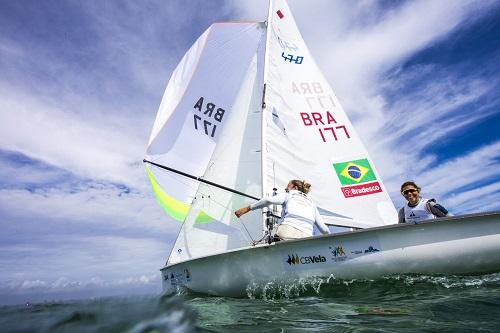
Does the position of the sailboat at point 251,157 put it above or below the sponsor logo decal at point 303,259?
above

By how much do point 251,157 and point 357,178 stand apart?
2.79 meters

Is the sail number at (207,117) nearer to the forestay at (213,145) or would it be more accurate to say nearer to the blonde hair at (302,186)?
the forestay at (213,145)

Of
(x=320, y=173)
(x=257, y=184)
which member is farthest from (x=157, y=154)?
(x=320, y=173)

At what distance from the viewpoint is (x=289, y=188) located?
617cm

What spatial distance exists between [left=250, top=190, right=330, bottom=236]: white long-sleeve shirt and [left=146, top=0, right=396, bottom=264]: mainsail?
2490 mm

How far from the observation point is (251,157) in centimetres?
947

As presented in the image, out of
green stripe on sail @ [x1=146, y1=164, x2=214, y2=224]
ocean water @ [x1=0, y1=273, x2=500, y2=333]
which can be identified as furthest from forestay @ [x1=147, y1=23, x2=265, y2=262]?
ocean water @ [x1=0, y1=273, x2=500, y2=333]

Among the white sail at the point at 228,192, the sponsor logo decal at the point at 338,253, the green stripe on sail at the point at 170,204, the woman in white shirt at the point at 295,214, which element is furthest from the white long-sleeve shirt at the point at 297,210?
the green stripe on sail at the point at 170,204

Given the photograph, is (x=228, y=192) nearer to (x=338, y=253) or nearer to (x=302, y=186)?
(x=302, y=186)

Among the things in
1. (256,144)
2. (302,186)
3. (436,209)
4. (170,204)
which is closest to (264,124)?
(256,144)

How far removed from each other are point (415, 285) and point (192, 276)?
353 centimetres

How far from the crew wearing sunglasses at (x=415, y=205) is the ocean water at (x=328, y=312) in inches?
52.8

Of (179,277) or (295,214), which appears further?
(179,277)

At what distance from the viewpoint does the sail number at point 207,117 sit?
10219 mm
